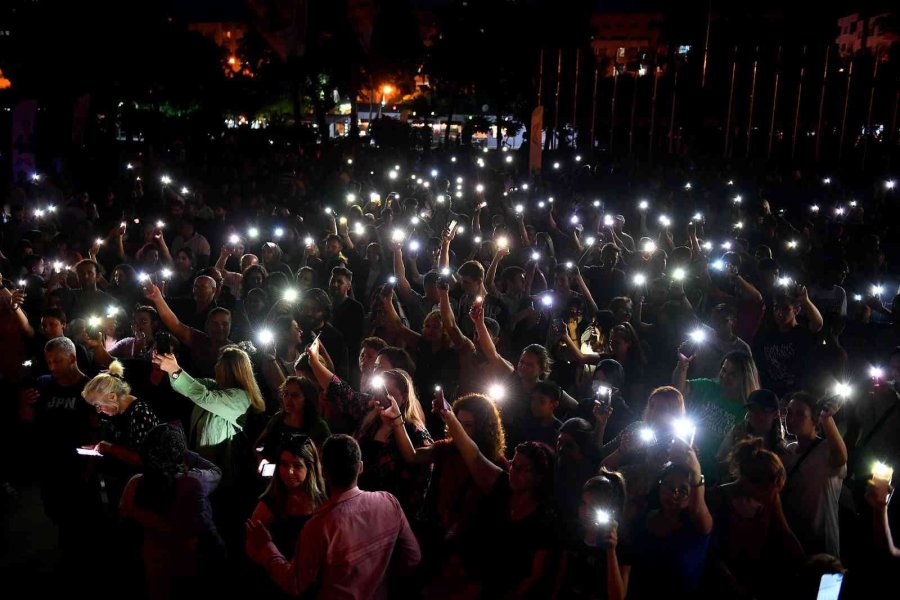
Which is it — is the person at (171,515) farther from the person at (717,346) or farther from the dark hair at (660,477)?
the person at (717,346)

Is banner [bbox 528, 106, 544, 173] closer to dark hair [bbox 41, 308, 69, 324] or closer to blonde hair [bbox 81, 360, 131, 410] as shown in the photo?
dark hair [bbox 41, 308, 69, 324]

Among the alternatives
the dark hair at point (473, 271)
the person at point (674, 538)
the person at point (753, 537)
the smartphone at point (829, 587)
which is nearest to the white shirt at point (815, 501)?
the person at point (753, 537)

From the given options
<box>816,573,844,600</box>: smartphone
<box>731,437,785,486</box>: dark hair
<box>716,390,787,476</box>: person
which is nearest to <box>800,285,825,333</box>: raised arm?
<box>716,390,787,476</box>: person

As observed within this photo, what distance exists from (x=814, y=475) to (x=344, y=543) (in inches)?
107

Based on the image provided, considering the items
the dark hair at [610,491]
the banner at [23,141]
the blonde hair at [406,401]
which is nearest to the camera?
the dark hair at [610,491]

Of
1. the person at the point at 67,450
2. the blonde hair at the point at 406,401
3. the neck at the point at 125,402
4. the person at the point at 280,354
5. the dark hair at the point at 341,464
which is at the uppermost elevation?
the dark hair at the point at 341,464

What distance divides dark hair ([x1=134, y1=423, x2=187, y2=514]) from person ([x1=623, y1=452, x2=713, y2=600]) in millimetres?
2346

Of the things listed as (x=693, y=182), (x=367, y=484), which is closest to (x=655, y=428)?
(x=367, y=484)

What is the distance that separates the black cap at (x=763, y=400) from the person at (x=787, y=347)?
6.66ft

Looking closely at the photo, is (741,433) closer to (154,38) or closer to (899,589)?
(899,589)

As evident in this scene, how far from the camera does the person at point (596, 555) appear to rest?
360 cm

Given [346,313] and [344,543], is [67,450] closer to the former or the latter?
[344,543]

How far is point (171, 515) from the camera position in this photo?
13.6 ft

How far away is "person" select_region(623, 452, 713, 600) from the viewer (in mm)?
3811
